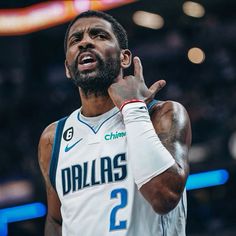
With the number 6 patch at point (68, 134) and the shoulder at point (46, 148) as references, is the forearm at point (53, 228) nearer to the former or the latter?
the shoulder at point (46, 148)

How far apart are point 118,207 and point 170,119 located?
0.51 m

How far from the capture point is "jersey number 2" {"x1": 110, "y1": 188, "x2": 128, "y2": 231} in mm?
2992

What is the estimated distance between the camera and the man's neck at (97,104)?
3406 millimetres

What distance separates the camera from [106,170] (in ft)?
10.2

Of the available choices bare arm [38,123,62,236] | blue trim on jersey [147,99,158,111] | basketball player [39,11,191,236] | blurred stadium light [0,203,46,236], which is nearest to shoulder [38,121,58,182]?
bare arm [38,123,62,236]

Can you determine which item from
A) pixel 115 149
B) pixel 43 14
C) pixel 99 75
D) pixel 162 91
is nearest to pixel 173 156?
pixel 115 149

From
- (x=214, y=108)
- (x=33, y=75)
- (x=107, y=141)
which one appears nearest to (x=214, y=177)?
(x=214, y=108)

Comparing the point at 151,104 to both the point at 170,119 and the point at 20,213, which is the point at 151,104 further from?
the point at 20,213

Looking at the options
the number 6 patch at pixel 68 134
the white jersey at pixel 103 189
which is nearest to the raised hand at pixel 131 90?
the white jersey at pixel 103 189

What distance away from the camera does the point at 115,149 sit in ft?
10.3

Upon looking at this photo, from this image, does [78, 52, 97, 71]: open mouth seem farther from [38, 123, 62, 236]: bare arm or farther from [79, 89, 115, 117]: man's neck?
[38, 123, 62, 236]: bare arm

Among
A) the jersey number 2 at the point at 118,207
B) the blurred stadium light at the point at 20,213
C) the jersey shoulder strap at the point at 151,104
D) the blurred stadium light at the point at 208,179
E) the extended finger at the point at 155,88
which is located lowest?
the blurred stadium light at the point at 20,213

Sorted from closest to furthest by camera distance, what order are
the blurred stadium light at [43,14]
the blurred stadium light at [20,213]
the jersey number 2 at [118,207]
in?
the jersey number 2 at [118,207]
the blurred stadium light at [20,213]
the blurred stadium light at [43,14]

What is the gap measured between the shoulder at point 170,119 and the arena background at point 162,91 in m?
7.22
